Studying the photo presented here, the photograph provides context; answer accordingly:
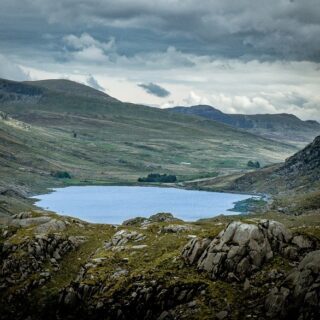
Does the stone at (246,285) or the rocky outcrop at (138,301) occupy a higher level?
the stone at (246,285)

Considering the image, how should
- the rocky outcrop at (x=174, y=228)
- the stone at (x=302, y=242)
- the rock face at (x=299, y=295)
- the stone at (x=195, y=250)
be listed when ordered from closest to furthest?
the rock face at (x=299, y=295) < the stone at (x=302, y=242) < the stone at (x=195, y=250) < the rocky outcrop at (x=174, y=228)

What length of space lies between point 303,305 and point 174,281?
52.2 ft

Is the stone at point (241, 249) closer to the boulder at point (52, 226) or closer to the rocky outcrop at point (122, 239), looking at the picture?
the rocky outcrop at point (122, 239)

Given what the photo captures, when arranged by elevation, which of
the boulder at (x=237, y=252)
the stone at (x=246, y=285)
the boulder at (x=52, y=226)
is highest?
the boulder at (x=237, y=252)

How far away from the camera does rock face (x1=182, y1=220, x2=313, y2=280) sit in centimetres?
6366

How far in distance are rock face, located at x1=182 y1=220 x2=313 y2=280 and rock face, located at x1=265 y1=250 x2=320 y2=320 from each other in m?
6.31

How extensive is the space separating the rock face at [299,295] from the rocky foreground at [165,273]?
0.09m

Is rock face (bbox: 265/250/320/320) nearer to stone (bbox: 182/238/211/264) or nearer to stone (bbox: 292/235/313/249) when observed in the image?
stone (bbox: 292/235/313/249)

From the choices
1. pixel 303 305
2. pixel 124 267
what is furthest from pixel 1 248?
pixel 303 305

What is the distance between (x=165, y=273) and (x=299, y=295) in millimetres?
17324

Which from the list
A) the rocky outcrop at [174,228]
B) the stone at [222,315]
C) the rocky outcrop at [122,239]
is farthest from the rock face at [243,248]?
the rocky outcrop at [174,228]

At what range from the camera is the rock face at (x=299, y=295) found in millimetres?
53531

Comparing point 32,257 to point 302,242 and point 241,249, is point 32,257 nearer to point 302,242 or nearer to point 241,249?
point 241,249

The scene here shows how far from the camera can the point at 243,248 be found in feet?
211
